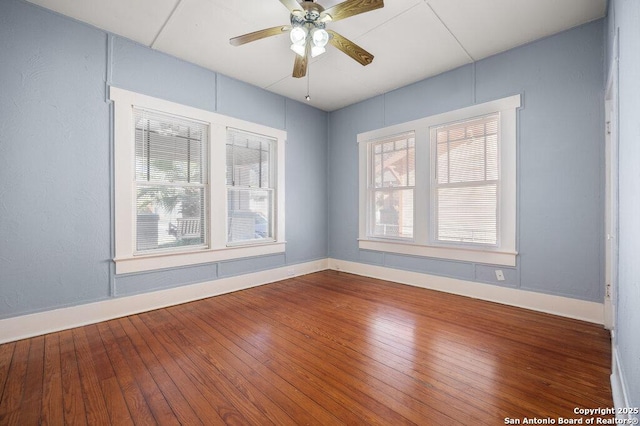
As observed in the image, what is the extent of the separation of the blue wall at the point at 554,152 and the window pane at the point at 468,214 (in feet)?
1.04

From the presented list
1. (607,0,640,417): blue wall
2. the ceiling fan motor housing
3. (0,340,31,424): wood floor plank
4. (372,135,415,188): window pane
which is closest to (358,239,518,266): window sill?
(372,135,415,188): window pane

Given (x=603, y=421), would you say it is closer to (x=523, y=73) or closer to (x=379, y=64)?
(x=523, y=73)

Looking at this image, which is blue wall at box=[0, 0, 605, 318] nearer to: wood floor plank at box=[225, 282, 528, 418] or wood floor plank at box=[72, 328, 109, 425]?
wood floor plank at box=[72, 328, 109, 425]

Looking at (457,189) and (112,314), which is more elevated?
(457,189)

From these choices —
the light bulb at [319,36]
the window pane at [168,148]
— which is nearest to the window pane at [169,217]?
the window pane at [168,148]

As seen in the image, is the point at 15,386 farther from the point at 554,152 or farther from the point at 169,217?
the point at 554,152

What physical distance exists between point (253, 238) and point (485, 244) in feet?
10.6

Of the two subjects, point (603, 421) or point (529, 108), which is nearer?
point (603, 421)

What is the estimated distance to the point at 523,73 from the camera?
→ 10.6 ft

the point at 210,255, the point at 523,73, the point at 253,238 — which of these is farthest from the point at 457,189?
the point at 210,255

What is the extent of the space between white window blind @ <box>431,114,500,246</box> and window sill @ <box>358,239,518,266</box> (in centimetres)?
14

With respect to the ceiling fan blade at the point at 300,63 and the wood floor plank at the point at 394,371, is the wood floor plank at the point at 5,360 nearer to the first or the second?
the wood floor plank at the point at 394,371

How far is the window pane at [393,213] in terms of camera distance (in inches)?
171

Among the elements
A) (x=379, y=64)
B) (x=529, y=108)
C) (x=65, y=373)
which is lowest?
(x=65, y=373)
